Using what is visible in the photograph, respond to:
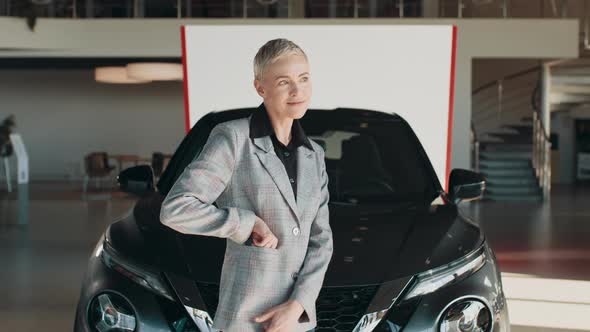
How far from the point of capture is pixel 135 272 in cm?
239

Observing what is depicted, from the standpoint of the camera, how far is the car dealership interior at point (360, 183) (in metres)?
2.32

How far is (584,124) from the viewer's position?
64.7 feet

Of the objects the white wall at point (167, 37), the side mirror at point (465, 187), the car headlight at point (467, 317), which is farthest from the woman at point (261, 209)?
the white wall at point (167, 37)

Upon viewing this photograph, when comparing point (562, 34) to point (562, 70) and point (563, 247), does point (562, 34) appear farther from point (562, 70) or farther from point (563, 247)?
point (563, 247)

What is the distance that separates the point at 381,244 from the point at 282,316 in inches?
40.5

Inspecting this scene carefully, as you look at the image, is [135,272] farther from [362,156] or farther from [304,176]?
[362,156]

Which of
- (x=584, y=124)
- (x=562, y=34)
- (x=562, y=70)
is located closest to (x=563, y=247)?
(x=562, y=34)

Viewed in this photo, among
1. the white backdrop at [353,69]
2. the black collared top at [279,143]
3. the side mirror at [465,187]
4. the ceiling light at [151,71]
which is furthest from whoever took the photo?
the ceiling light at [151,71]

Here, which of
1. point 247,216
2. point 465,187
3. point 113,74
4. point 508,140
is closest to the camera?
point 247,216

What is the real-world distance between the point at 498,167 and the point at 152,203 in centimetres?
1168

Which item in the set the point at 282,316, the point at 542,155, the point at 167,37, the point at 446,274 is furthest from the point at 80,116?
the point at 282,316

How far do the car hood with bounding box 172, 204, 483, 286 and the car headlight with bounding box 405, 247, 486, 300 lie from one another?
0.02 meters

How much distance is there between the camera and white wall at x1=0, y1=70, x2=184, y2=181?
18.8 meters

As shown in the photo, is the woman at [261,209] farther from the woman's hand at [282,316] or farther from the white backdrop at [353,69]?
the white backdrop at [353,69]
